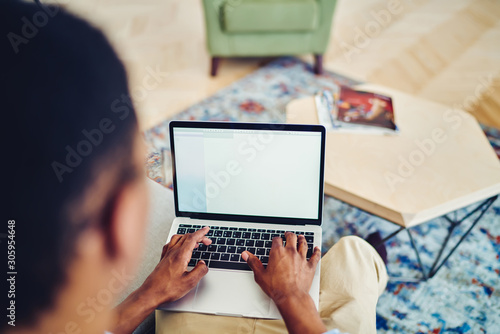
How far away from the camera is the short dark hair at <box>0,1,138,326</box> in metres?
0.36

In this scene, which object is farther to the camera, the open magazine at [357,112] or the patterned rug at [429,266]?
the open magazine at [357,112]

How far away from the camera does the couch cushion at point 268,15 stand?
220 cm

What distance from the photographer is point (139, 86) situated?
7.81 ft

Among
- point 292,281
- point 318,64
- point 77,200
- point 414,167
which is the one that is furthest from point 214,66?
point 77,200

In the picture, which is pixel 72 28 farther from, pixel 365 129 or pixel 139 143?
pixel 365 129

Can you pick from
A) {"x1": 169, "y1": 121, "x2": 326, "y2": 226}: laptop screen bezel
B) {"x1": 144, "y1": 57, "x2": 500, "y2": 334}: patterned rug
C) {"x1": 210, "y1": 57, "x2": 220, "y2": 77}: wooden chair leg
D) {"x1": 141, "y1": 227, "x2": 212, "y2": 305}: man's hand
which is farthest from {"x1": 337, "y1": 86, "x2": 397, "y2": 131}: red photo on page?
{"x1": 210, "y1": 57, "x2": 220, "y2": 77}: wooden chair leg

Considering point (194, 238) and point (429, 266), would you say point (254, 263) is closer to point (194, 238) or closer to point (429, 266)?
point (194, 238)

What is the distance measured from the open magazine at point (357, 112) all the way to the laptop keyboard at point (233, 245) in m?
0.64

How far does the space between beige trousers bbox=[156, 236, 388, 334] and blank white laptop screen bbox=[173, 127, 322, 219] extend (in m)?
0.15

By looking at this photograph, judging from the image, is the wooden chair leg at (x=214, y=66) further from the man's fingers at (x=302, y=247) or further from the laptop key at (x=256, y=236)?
the man's fingers at (x=302, y=247)

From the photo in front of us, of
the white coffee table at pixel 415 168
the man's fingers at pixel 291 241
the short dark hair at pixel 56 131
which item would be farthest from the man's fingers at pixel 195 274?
the white coffee table at pixel 415 168

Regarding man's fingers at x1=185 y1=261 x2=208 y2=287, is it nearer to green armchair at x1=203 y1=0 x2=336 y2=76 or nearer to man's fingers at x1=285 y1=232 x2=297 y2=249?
man's fingers at x1=285 y1=232 x2=297 y2=249

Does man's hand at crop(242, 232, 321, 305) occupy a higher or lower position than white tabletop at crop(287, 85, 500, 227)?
lower

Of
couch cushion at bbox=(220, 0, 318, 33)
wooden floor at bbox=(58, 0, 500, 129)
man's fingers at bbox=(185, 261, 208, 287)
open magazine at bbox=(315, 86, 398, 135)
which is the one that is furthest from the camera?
wooden floor at bbox=(58, 0, 500, 129)
